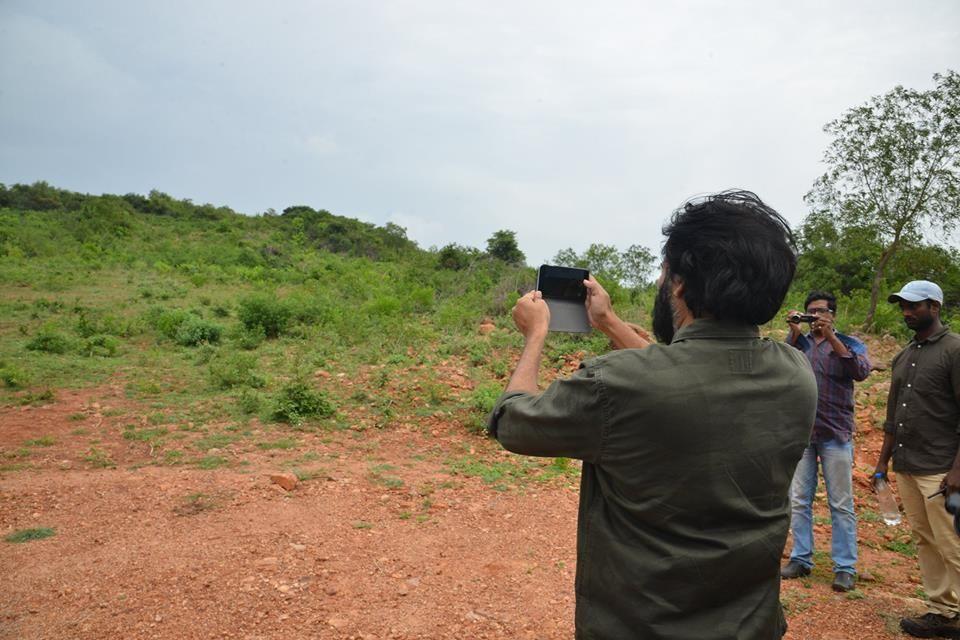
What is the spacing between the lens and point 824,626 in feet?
10.9

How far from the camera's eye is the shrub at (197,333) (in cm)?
1007

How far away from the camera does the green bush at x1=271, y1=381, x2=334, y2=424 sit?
6.69 m

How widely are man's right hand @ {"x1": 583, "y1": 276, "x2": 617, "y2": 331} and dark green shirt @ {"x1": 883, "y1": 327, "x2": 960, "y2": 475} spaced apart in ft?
8.33

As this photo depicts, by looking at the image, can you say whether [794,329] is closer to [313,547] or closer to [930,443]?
[930,443]

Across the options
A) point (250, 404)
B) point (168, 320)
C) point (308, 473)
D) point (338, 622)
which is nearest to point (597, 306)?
point (338, 622)

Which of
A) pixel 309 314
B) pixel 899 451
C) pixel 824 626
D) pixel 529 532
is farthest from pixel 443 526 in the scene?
pixel 309 314

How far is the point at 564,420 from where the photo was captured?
114cm

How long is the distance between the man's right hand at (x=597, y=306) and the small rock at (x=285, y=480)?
3.90 metres

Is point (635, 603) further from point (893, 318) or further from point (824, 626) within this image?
point (893, 318)

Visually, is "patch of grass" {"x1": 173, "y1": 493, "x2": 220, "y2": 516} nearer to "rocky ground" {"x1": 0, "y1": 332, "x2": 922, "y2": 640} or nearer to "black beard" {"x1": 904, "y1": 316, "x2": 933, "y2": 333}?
"rocky ground" {"x1": 0, "y1": 332, "x2": 922, "y2": 640}

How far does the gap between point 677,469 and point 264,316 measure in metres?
10.5

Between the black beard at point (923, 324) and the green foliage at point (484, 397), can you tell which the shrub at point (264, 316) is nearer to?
the green foliage at point (484, 397)

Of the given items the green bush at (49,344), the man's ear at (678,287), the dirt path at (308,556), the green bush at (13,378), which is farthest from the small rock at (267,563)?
the green bush at (49,344)

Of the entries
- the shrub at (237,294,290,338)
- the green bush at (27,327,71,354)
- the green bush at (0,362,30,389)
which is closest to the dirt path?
the green bush at (0,362,30,389)
